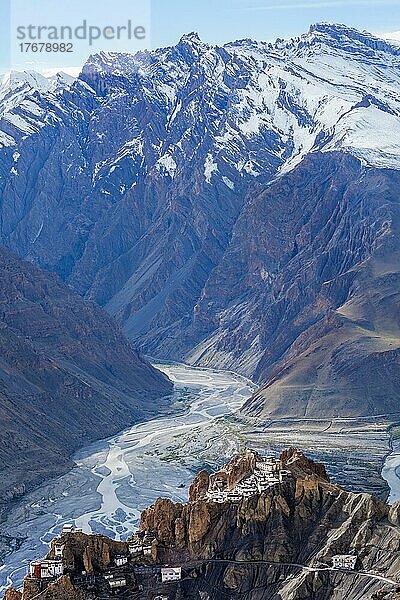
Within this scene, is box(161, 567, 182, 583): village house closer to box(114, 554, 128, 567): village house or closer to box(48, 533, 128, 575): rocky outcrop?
box(114, 554, 128, 567): village house

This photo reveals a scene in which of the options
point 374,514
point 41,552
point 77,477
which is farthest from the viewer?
point 77,477

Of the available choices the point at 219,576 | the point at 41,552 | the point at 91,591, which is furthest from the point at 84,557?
the point at 41,552

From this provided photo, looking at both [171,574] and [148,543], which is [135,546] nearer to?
[148,543]

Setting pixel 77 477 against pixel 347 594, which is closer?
pixel 347 594

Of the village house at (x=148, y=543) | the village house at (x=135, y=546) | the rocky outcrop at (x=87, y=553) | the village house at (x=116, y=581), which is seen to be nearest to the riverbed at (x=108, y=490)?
the village house at (x=148, y=543)

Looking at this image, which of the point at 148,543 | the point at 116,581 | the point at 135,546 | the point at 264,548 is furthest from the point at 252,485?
the point at 116,581

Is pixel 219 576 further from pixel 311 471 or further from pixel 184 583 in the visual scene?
pixel 311 471

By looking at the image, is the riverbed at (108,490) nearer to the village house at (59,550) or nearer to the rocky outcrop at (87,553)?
the village house at (59,550)
